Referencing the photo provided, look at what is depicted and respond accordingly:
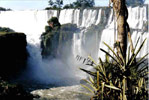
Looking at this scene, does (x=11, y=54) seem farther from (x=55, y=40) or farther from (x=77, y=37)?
(x=77, y=37)

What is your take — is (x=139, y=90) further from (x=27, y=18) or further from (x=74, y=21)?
(x=27, y=18)

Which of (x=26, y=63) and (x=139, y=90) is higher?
(x=139, y=90)

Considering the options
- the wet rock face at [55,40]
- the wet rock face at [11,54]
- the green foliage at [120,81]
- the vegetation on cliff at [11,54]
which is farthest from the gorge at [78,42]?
the green foliage at [120,81]

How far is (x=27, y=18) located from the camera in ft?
A: 154

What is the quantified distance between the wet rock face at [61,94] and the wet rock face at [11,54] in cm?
607

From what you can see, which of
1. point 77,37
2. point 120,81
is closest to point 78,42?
point 77,37

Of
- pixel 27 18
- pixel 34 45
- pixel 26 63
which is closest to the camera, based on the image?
pixel 26 63

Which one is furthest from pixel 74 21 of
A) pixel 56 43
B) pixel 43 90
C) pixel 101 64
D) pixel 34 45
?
pixel 101 64

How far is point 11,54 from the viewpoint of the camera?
2606cm

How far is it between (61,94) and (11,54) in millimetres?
9534

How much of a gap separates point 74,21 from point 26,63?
41.1 feet

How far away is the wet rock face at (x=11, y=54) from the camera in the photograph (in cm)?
2436

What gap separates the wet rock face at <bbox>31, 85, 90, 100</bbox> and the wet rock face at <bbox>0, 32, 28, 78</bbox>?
6073mm

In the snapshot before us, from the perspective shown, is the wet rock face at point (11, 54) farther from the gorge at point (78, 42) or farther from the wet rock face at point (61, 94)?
the wet rock face at point (61, 94)
